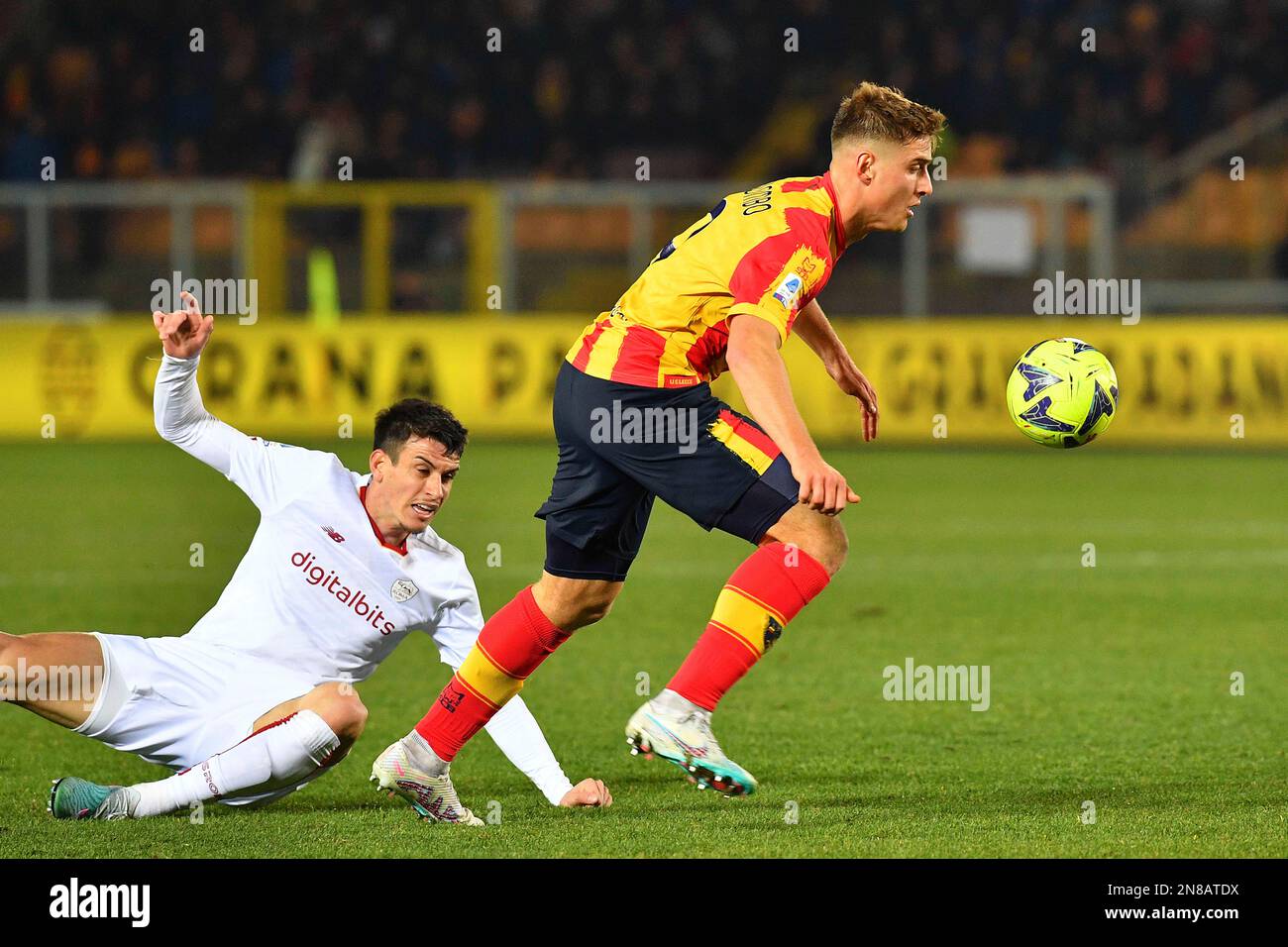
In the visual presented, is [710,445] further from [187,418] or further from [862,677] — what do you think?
[862,677]

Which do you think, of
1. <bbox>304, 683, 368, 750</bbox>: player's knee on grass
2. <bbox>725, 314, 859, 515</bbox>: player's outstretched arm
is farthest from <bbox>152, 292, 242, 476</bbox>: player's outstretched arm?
<bbox>725, 314, 859, 515</bbox>: player's outstretched arm

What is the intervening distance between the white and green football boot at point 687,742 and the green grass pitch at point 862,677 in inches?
6.9

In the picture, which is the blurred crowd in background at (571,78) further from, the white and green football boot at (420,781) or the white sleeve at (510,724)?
the white and green football boot at (420,781)

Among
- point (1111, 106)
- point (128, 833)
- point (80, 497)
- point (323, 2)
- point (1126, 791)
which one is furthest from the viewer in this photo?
point (323, 2)

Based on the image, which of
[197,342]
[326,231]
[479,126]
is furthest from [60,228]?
[197,342]

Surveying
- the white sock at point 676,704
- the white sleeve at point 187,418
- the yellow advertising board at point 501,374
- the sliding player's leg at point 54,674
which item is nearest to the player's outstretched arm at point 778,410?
the white sock at point 676,704

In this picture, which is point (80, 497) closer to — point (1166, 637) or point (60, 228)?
point (60, 228)

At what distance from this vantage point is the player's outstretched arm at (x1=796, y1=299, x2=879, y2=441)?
5.52 metres

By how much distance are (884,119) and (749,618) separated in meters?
1.29

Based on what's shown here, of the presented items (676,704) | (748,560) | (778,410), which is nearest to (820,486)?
(778,410)

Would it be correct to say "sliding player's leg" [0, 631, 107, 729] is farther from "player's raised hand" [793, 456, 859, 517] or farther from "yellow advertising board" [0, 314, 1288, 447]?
"yellow advertising board" [0, 314, 1288, 447]

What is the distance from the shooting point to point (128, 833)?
4.79 metres

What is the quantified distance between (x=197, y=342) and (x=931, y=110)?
6.39 ft

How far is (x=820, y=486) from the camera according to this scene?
4.55 metres
